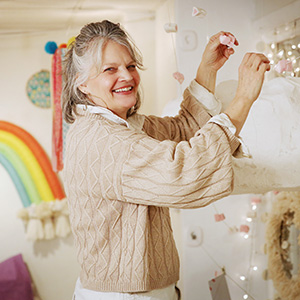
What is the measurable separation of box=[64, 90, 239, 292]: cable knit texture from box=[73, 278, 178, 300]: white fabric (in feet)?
0.07

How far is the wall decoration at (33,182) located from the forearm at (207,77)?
1.80m

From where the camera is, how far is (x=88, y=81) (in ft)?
3.93

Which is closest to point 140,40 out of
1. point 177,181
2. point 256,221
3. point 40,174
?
point 40,174

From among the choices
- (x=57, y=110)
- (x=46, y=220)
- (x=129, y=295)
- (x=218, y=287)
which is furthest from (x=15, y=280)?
(x=129, y=295)

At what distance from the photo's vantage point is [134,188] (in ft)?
3.35

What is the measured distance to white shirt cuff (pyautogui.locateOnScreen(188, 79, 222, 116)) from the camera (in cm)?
136

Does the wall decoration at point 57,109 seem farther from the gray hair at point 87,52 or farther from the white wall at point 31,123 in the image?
the gray hair at point 87,52

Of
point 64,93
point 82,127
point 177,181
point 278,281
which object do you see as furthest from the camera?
point 278,281

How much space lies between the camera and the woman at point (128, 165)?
0.98m

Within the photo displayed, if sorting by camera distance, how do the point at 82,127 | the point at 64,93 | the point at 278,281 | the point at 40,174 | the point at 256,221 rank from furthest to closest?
the point at 40,174 < the point at 256,221 < the point at 278,281 < the point at 64,93 < the point at 82,127

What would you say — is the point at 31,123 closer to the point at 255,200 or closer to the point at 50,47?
the point at 50,47

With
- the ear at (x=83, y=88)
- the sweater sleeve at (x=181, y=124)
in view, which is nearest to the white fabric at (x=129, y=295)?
the sweater sleeve at (x=181, y=124)

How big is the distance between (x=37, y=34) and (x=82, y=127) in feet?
6.89

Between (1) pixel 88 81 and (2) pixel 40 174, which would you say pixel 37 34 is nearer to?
(2) pixel 40 174
